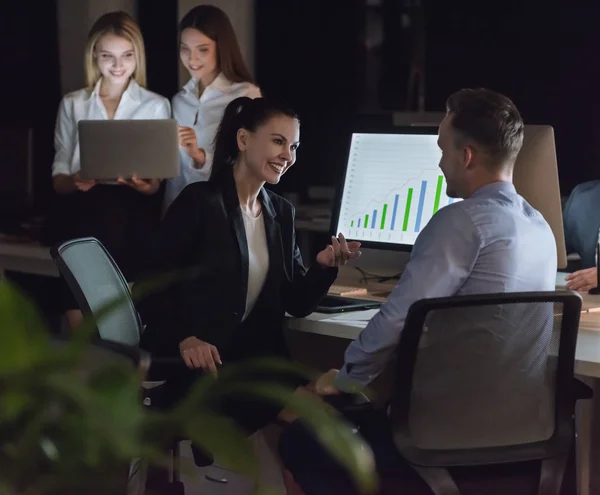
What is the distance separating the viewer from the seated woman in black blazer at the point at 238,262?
2371 millimetres

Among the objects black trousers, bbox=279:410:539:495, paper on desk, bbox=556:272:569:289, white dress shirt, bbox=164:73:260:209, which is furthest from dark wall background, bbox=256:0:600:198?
black trousers, bbox=279:410:539:495

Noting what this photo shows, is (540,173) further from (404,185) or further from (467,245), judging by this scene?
(467,245)

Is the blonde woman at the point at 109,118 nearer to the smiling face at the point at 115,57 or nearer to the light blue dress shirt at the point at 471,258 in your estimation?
the smiling face at the point at 115,57

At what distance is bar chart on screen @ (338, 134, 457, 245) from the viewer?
8.61 feet

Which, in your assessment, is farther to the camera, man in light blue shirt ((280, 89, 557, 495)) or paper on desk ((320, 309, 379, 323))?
paper on desk ((320, 309, 379, 323))

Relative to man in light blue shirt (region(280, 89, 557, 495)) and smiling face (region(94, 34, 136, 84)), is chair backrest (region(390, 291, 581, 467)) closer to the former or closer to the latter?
man in light blue shirt (region(280, 89, 557, 495))

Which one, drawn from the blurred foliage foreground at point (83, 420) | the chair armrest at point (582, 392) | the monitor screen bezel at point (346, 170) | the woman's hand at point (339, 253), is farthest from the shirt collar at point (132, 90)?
the blurred foliage foreground at point (83, 420)

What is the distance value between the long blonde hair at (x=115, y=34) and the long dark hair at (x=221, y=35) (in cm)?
18

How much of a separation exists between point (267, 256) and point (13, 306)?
1837mm

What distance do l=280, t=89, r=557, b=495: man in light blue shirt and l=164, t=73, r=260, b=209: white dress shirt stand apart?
64.2 inches

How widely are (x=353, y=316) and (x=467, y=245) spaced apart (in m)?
0.62

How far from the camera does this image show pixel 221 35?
3.51 metres

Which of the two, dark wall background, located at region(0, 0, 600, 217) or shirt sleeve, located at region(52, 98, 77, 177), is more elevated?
dark wall background, located at region(0, 0, 600, 217)

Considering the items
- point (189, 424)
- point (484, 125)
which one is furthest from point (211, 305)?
point (189, 424)
